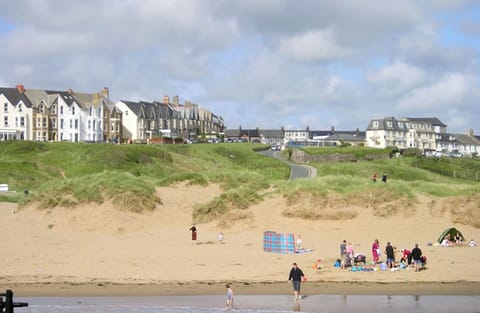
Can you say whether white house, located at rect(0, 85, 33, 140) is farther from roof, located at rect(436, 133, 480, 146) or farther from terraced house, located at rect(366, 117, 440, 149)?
roof, located at rect(436, 133, 480, 146)

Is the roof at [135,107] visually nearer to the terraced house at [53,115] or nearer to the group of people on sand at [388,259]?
the terraced house at [53,115]

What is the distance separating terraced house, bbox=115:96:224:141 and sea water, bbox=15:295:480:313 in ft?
307

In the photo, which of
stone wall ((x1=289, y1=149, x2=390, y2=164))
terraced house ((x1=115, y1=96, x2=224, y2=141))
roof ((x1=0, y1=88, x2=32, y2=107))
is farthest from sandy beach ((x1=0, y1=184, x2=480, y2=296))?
terraced house ((x1=115, y1=96, x2=224, y2=141))

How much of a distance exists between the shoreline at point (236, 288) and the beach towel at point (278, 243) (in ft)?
19.3

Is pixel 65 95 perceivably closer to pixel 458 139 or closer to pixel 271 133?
pixel 271 133

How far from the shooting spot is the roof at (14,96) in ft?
314

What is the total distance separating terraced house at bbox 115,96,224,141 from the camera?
118m

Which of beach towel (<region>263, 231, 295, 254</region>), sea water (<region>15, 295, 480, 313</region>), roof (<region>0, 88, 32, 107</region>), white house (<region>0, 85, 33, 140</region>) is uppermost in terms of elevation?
roof (<region>0, 88, 32, 107</region>)

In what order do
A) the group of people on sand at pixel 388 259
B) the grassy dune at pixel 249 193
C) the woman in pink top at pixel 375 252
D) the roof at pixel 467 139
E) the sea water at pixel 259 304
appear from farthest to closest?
the roof at pixel 467 139 < the grassy dune at pixel 249 193 < the woman in pink top at pixel 375 252 < the group of people on sand at pixel 388 259 < the sea water at pixel 259 304

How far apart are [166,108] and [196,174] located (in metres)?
86.0

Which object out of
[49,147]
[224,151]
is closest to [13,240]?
[49,147]

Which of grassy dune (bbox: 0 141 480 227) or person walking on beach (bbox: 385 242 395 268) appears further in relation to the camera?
grassy dune (bbox: 0 141 480 227)

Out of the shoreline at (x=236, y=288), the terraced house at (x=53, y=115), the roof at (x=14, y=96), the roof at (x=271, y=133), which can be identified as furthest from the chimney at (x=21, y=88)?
the roof at (x=271, y=133)

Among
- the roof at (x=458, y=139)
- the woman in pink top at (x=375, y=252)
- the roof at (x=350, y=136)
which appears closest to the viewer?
the woman in pink top at (x=375, y=252)
